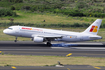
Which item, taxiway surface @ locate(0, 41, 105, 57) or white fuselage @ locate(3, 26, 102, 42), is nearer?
taxiway surface @ locate(0, 41, 105, 57)

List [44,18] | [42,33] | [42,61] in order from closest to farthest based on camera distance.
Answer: [42,61] < [42,33] < [44,18]

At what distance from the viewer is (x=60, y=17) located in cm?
9662

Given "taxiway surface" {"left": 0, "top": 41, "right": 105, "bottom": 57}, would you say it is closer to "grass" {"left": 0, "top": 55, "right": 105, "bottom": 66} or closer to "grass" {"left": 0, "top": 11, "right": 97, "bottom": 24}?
"grass" {"left": 0, "top": 55, "right": 105, "bottom": 66}

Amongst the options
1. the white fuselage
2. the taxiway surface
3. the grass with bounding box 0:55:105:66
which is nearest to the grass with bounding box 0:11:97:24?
the white fuselage

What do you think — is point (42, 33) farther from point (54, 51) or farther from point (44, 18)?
point (44, 18)

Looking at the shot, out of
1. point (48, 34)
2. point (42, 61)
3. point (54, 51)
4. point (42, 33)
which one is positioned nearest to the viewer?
point (42, 61)

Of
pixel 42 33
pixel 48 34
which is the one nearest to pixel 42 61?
pixel 42 33

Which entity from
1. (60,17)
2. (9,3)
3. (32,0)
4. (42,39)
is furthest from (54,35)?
(32,0)

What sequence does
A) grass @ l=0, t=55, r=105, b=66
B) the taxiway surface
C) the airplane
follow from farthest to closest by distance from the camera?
the airplane → the taxiway surface → grass @ l=0, t=55, r=105, b=66

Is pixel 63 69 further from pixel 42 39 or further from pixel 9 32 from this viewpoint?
pixel 9 32

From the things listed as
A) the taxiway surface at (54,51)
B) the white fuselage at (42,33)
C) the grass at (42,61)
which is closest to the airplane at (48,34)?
the white fuselage at (42,33)

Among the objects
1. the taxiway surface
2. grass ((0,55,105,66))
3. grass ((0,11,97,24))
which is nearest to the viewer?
grass ((0,55,105,66))

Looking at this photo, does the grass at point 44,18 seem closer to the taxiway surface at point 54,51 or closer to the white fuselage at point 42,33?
the white fuselage at point 42,33

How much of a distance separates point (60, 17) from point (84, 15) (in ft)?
56.7
